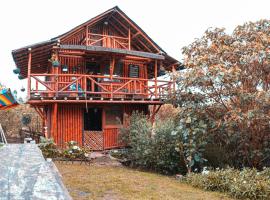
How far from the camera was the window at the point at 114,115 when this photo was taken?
599 inches

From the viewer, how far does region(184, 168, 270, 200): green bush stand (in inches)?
294

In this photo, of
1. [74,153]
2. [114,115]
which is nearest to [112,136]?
[114,115]

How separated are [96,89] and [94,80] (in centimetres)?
197

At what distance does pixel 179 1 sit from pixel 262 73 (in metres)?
21.1

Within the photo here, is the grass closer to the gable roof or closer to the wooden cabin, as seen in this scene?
the wooden cabin

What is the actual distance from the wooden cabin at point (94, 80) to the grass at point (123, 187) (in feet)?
12.9

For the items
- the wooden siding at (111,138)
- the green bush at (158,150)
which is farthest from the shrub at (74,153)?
the wooden siding at (111,138)

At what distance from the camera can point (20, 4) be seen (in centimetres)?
3588

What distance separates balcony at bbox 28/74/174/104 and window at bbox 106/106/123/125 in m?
0.74

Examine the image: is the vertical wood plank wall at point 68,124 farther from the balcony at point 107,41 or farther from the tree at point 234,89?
the tree at point 234,89

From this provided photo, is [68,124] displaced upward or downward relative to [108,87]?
downward

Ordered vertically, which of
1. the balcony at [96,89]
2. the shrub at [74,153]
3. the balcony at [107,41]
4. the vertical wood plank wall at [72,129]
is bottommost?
the shrub at [74,153]

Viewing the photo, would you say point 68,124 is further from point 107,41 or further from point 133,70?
point 107,41

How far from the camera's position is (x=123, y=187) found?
810 centimetres
